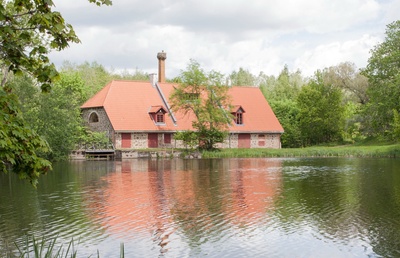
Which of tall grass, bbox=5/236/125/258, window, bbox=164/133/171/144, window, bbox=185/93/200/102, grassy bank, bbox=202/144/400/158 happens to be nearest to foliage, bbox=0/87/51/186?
tall grass, bbox=5/236/125/258

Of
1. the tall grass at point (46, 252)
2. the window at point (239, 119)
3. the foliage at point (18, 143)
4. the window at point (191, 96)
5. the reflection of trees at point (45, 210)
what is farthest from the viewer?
the window at point (239, 119)

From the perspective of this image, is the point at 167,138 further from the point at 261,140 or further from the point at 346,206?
the point at 346,206

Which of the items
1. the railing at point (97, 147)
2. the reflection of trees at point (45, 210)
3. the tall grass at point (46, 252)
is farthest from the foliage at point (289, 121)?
the tall grass at point (46, 252)

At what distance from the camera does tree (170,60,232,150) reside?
4688 cm

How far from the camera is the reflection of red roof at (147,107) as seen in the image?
159ft

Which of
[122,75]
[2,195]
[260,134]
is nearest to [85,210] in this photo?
[2,195]

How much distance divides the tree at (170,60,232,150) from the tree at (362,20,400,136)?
13.3m

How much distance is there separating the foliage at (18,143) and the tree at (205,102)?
128 ft

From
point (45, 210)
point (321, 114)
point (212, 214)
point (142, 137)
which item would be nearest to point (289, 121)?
point (321, 114)

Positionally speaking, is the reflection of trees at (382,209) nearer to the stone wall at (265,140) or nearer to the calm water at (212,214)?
the calm water at (212,214)

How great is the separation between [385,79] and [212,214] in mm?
37633

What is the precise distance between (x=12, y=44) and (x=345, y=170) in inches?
1016

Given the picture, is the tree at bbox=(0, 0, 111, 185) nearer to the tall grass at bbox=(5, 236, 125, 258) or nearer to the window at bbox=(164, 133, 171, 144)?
the tall grass at bbox=(5, 236, 125, 258)

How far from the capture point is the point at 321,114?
58.2 m
